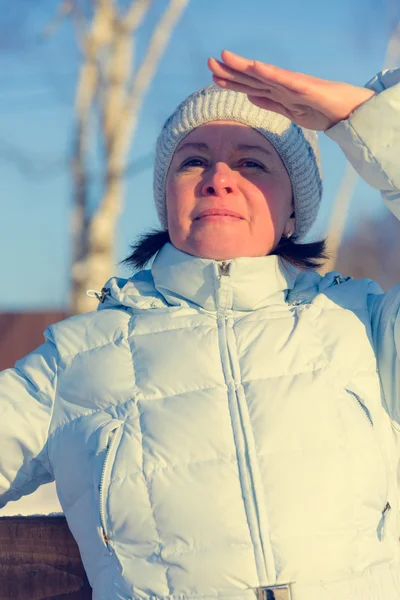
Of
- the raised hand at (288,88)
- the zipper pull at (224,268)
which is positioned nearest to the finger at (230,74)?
the raised hand at (288,88)

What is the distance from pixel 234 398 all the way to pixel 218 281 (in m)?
0.36

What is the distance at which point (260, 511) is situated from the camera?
7.38 feet

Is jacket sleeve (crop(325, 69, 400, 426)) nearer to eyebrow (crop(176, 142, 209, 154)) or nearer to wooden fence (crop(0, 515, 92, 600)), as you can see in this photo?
eyebrow (crop(176, 142, 209, 154))

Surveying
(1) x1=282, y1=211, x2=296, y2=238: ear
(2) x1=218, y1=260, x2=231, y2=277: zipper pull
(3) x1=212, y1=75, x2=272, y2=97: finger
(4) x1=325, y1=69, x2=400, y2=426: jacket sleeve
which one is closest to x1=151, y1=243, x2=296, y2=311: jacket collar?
(2) x1=218, y1=260, x2=231, y2=277: zipper pull

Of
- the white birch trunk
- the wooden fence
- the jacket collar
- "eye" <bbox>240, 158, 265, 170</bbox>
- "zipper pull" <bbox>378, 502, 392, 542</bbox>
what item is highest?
the white birch trunk

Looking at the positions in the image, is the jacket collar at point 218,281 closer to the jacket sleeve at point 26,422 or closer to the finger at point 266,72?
the jacket sleeve at point 26,422

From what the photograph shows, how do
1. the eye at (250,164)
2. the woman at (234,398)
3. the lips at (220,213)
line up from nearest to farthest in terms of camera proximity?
the woman at (234,398) < the lips at (220,213) < the eye at (250,164)

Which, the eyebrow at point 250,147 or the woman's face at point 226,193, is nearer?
the woman's face at point 226,193

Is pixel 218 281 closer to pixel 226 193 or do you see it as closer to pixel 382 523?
pixel 226 193

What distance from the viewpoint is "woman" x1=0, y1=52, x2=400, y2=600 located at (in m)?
2.26

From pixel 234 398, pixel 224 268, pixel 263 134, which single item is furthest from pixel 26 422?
pixel 263 134

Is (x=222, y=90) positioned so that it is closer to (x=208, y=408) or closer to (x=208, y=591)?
(x=208, y=408)

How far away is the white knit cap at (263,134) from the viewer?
2.79 meters

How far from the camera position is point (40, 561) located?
2633mm
